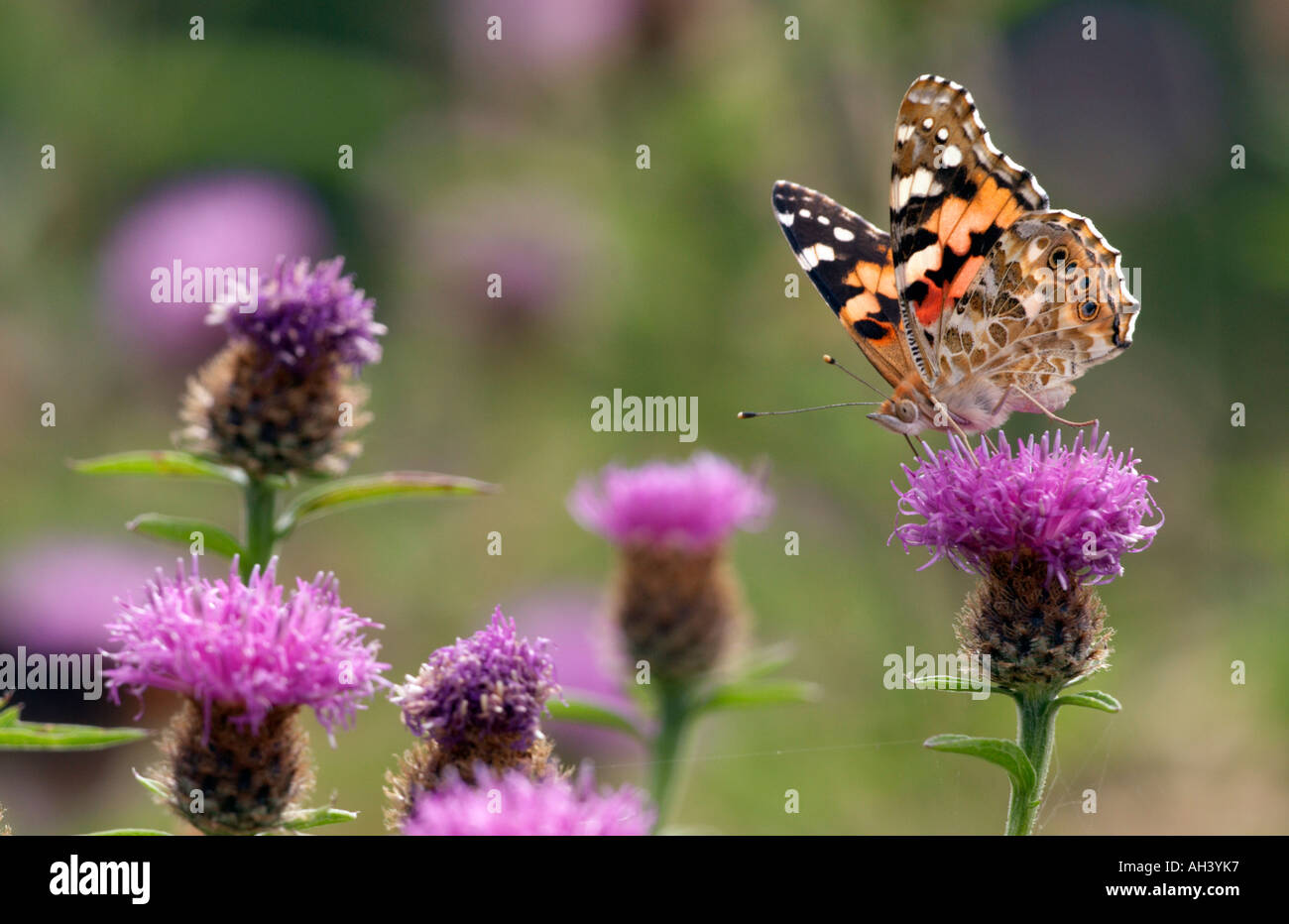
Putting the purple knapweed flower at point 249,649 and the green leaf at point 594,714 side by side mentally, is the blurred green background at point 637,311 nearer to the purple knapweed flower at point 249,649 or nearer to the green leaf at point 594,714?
the green leaf at point 594,714

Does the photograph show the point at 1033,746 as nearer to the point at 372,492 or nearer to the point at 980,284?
the point at 980,284

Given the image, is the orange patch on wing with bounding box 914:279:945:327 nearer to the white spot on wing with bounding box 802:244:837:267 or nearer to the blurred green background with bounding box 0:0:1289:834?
the white spot on wing with bounding box 802:244:837:267

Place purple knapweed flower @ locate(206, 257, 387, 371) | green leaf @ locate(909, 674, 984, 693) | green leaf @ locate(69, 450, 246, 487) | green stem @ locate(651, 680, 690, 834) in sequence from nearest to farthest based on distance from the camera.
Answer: green leaf @ locate(909, 674, 984, 693)
green leaf @ locate(69, 450, 246, 487)
purple knapweed flower @ locate(206, 257, 387, 371)
green stem @ locate(651, 680, 690, 834)

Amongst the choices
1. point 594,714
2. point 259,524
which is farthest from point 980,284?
point 259,524

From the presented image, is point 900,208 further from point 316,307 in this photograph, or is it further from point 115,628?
point 115,628

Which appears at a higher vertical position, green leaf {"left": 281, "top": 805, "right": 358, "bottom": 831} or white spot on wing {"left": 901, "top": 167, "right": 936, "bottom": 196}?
white spot on wing {"left": 901, "top": 167, "right": 936, "bottom": 196}

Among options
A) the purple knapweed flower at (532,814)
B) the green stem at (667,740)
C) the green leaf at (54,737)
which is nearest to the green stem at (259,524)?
the green leaf at (54,737)

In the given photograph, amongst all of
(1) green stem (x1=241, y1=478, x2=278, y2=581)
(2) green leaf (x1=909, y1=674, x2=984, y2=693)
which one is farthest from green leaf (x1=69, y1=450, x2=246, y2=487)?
(2) green leaf (x1=909, y1=674, x2=984, y2=693)

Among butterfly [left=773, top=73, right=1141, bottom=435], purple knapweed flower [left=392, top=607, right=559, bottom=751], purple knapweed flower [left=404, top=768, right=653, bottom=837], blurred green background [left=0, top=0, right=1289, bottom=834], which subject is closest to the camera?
purple knapweed flower [left=404, top=768, right=653, bottom=837]
